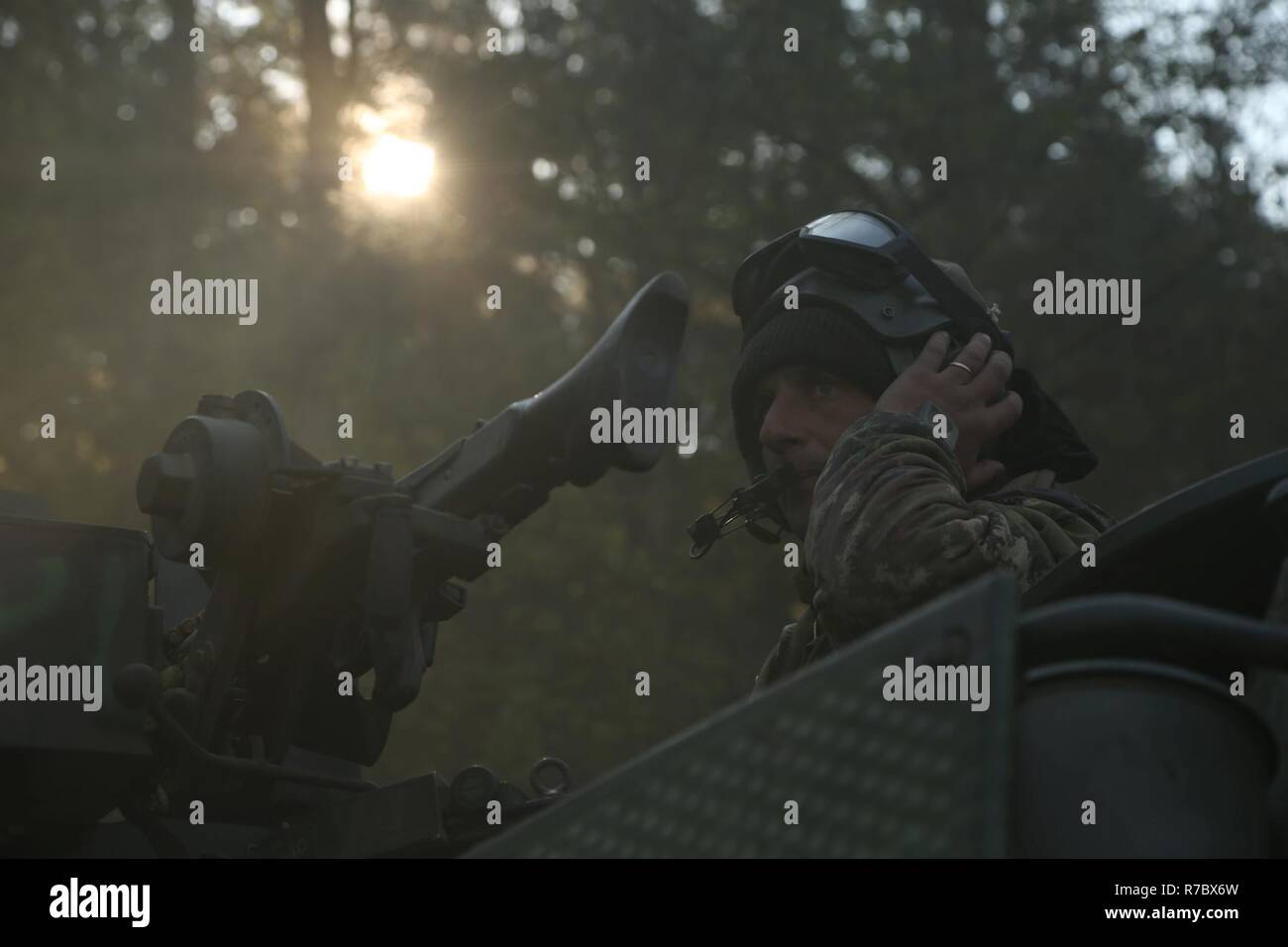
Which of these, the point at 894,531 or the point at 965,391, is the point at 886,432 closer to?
the point at 894,531

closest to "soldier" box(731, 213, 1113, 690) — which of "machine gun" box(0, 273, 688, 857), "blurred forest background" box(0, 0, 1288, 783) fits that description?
"machine gun" box(0, 273, 688, 857)

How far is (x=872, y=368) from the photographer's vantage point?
3395mm

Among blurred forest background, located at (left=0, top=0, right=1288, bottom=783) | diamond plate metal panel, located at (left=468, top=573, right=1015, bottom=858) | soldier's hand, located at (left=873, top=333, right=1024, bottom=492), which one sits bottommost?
diamond plate metal panel, located at (left=468, top=573, right=1015, bottom=858)

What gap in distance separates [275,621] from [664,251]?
514 inches

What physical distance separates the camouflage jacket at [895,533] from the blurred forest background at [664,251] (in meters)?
12.5

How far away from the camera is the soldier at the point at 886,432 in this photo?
8.42ft

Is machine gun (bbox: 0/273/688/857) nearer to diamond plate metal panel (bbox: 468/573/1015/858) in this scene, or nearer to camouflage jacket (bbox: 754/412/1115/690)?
camouflage jacket (bbox: 754/412/1115/690)

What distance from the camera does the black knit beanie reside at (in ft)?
11.2

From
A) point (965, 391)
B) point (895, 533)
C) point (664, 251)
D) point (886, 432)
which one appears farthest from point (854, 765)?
point (664, 251)

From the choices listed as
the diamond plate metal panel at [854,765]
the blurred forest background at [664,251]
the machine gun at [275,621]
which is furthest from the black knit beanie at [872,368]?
the blurred forest background at [664,251]

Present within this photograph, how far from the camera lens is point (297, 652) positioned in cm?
305

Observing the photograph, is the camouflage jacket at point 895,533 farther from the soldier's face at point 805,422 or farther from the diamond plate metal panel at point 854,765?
the diamond plate metal panel at point 854,765

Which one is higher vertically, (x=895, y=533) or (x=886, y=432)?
(x=886, y=432)

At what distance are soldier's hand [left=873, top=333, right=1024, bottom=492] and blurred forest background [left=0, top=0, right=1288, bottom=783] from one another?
39.4ft
